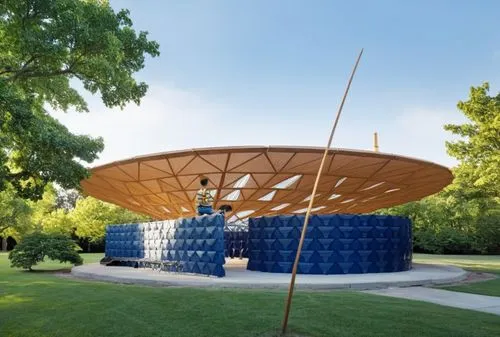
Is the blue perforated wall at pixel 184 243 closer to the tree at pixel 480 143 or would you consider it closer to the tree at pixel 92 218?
the tree at pixel 480 143

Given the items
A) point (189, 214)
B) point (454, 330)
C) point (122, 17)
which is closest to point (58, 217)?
point (189, 214)

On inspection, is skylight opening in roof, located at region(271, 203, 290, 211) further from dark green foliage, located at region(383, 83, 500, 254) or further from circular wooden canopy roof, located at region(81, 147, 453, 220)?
dark green foliage, located at region(383, 83, 500, 254)

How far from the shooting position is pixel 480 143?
39.3 m

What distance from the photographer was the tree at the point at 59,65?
1111cm

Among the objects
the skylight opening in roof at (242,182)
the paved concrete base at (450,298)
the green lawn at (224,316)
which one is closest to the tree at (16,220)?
the skylight opening in roof at (242,182)

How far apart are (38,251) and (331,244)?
15.5 meters

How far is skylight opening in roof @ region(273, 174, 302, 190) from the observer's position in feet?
77.4

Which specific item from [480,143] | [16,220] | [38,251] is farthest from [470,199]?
[16,220]

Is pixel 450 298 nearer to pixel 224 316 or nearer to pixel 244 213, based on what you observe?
pixel 224 316

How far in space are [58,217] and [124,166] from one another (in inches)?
1732

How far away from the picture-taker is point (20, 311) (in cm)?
944

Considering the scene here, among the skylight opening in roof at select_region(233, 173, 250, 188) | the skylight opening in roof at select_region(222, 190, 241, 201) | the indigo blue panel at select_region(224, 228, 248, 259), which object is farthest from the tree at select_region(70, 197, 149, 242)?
the skylight opening in roof at select_region(233, 173, 250, 188)

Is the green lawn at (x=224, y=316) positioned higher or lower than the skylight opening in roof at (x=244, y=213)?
lower

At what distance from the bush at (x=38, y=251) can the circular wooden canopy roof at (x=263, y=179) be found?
4257mm
